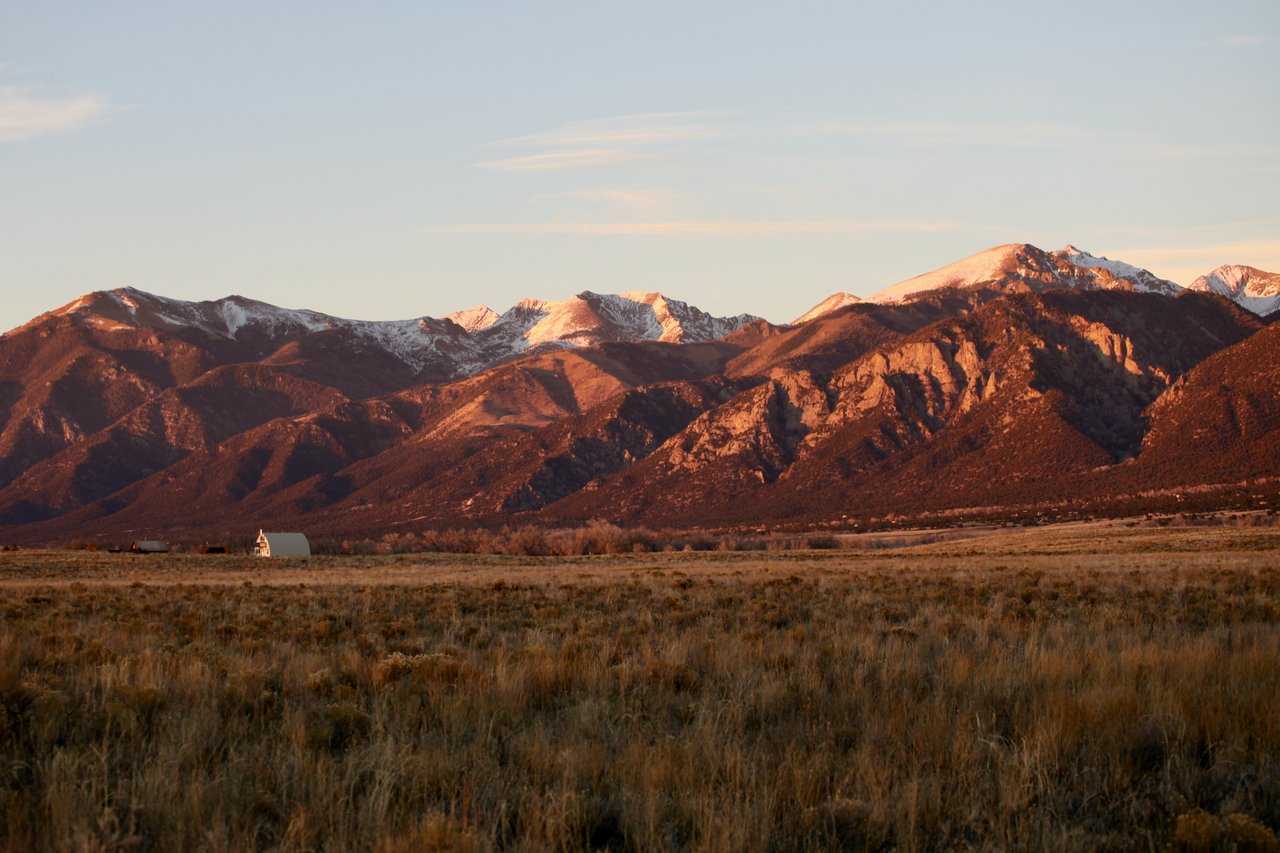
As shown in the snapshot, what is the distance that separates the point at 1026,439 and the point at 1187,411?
2337cm

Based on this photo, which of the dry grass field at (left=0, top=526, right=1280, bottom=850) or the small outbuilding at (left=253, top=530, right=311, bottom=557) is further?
the small outbuilding at (left=253, top=530, right=311, bottom=557)

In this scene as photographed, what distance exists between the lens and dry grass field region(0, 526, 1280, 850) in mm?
6633

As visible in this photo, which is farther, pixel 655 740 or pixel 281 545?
pixel 281 545

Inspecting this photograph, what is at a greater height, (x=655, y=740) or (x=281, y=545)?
(x=655, y=740)

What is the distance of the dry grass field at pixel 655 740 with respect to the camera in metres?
6.63

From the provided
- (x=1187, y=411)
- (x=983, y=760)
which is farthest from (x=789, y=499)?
(x=983, y=760)

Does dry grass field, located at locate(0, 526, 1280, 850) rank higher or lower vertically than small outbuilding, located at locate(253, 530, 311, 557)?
higher

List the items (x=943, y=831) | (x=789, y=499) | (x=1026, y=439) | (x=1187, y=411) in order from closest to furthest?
(x=943, y=831)
(x=1187, y=411)
(x=1026, y=439)
(x=789, y=499)

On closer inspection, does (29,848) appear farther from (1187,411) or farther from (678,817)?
(1187,411)

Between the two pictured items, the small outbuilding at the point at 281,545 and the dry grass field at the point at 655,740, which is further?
the small outbuilding at the point at 281,545

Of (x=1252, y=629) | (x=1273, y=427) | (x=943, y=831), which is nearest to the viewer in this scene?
(x=943, y=831)

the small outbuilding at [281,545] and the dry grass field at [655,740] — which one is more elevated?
the dry grass field at [655,740]

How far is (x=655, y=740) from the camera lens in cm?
880

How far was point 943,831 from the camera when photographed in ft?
22.1
